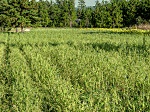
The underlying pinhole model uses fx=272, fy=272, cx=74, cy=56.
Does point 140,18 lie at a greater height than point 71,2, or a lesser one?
lesser

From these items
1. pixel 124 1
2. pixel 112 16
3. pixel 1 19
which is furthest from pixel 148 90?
pixel 124 1

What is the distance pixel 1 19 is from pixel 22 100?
34.4 meters

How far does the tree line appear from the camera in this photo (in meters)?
36.6

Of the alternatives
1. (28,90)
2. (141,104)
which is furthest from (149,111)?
(28,90)

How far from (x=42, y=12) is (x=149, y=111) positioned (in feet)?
222

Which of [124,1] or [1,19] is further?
[124,1]

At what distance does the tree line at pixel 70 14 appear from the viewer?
36594 mm

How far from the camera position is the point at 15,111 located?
493 cm

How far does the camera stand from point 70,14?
78625 millimetres

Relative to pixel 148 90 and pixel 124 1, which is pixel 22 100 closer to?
pixel 148 90

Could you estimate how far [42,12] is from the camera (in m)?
70.0

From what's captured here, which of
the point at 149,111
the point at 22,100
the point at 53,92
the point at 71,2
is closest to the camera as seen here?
the point at 149,111

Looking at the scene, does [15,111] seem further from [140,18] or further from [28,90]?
[140,18]

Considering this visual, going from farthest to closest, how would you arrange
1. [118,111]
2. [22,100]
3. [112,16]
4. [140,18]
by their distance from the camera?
[112,16] → [140,18] → [22,100] → [118,111]
